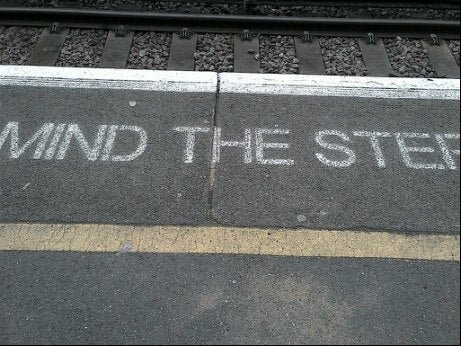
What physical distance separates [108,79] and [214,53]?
1.21m

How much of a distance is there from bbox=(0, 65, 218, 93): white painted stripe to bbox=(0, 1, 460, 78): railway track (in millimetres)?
377

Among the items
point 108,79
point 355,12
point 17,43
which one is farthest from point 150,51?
point 355,12

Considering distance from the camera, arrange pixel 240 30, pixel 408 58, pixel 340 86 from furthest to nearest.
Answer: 1. pixel 240 30
2. pixel 408 58
3. pixel 340 86

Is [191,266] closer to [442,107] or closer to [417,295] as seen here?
[417,295]

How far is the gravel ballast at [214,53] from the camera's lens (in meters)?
4.79

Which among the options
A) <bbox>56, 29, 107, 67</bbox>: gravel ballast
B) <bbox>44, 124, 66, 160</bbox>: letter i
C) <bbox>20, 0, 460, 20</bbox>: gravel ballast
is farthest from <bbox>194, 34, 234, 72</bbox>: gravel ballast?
<bbox>44, 124, 66, 160</bbox>: letter i

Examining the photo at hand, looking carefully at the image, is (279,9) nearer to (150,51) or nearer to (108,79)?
(150,51)

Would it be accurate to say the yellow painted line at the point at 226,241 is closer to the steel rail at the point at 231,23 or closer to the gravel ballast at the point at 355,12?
the steel rail at the point at 231,23

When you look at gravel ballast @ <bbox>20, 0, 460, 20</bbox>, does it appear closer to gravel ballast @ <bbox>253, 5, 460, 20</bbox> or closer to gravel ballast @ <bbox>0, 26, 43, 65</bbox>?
gravel ballast @ <bbox>253, 5, 460, 20</bbox>

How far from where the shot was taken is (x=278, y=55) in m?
4.95

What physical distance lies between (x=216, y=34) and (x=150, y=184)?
2381 mm

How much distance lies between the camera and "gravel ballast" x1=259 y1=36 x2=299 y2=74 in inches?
189

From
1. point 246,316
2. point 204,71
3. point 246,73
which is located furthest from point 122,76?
point 246,316

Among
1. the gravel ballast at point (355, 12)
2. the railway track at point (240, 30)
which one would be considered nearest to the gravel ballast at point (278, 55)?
the railway track at point (240, 30)
